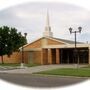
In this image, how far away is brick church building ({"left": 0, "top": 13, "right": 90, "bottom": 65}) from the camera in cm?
4075

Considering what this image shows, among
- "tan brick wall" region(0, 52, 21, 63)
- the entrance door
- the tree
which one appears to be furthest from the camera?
"tan brick wall" region(0, 52, 21, 63)

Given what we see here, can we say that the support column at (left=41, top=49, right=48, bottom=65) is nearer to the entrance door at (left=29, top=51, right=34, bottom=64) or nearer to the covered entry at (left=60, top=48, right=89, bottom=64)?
the entrance door at (left=29, top=51, right=34, bottom=64)

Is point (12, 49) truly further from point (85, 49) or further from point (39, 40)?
point (85, 49)

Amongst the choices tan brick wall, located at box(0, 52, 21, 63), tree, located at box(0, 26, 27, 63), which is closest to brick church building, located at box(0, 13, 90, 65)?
tan brick wall, located at box(0, 52, 21, 63)

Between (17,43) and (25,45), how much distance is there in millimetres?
1270

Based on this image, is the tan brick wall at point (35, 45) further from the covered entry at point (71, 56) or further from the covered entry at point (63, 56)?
the covered entry at point (71, 56)

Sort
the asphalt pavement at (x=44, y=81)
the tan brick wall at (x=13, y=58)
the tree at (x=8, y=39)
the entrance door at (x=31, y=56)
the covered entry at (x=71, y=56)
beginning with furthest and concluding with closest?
the tan brick wall at (x=13, y=58) → the entrance door at (x=31, y=56) → the covered entry at (x=71, y=56) → the tree at (x=8, y=39) → the asphalt pavement at (x=44, y=81)

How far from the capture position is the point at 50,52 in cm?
4150

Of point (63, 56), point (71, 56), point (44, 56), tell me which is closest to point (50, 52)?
point (44, 56)

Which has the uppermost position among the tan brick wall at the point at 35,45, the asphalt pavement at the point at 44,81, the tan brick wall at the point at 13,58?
the tan brick wall at the point at 35,45

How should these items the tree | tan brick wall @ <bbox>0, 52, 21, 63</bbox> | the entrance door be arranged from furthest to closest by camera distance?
tan brick wall @ <bbox>0, 52, 21, 63</bbox>, the entrance door, the tree

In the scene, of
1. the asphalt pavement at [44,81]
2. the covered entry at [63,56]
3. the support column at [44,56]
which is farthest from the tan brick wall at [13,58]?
the asphalt pavement at [44,81]

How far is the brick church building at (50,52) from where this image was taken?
4075 cm

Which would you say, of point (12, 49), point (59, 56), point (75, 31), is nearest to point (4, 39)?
point (12, 49)
